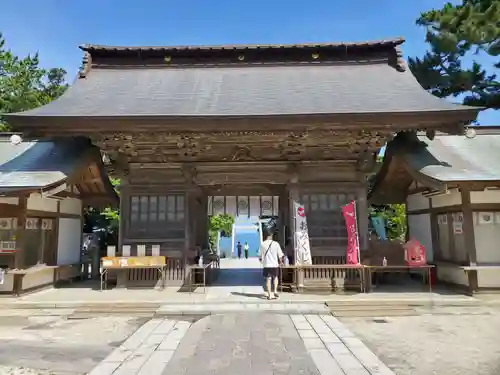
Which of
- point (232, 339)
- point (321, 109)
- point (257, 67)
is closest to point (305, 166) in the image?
point (321, 109)

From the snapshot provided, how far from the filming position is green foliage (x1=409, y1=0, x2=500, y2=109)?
15914 millimetres

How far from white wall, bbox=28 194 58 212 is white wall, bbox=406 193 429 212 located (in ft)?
33.6

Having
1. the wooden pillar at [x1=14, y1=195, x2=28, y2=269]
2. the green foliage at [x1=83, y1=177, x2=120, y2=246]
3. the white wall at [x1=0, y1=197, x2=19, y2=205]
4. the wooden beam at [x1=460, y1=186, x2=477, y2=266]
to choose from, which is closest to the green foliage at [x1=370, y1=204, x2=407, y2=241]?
the wooden beam at [x1=460, y1=186, x2=477, y2=266]

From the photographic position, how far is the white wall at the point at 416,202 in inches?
436

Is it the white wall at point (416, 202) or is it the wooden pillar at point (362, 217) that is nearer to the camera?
the wooden pillar at point (362, 217)

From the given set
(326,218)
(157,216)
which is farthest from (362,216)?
(157,216)

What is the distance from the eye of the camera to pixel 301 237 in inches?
375

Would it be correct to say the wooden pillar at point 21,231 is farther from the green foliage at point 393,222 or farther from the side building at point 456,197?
the green foliage at point 393,222

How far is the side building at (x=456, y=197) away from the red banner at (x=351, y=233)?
1.73m

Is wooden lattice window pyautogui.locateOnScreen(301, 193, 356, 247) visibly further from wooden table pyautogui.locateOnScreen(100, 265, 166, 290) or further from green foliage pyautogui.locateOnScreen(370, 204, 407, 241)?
green foliage pyautogui.locateOnScreen(370, 204, 407, 241)

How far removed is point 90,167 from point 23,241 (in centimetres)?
279

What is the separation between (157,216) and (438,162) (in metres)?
7.23

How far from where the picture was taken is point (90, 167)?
10953 millimetres

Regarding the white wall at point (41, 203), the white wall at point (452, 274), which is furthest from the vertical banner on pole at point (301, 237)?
the white wall at point (41, 203)
